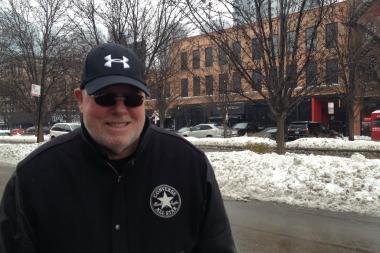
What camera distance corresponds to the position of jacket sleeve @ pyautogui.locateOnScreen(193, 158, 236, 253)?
82.1 inches

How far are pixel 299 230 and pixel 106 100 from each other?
19.1ft

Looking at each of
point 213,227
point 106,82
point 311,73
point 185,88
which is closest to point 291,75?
point 311,73

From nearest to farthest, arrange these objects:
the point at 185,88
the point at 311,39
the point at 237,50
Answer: the point at 311,39
the point at 237,50
the point at 185,88

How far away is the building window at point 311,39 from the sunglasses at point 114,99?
1154 cm

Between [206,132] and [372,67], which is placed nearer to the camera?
[372,67]

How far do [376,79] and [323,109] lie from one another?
91.4 feet

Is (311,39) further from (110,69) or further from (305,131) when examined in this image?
(305,131)

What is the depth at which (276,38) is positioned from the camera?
13.8 meters

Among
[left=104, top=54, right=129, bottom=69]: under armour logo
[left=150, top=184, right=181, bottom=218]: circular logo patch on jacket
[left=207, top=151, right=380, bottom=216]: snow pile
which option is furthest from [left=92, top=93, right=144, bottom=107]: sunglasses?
[left=207, top=151, right=380, bottom=216]: snow pile

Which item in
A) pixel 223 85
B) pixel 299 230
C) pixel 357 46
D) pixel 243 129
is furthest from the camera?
pixel 243 129

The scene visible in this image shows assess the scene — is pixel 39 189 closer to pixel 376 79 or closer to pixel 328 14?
pixel 328 14

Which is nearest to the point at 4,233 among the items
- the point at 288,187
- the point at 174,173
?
the point at 174,173

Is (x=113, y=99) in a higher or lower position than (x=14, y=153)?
higher

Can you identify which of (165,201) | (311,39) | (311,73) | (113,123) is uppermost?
(311,39)
